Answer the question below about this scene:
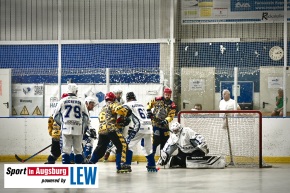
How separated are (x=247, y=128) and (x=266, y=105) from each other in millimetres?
2556

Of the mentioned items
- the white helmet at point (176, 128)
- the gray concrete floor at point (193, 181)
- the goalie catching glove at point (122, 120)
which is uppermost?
the goalie catching glove at point (122, 120)

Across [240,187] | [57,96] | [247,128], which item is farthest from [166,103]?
[240,187]

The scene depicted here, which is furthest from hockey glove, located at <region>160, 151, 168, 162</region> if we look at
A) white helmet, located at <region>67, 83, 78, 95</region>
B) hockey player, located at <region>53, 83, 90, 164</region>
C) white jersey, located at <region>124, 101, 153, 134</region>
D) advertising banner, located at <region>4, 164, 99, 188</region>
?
advertising banner, located at <region>4, 164, 99, 188</region>

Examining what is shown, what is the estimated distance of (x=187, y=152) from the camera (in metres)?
16.3

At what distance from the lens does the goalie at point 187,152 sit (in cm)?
1620

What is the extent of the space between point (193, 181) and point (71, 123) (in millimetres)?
2246

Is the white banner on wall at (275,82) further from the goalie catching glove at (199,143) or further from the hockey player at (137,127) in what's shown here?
the hockey player at (137,127)

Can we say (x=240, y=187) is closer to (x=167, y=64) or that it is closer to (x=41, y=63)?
(x=167, y=64)

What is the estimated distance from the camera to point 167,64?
2102 cm

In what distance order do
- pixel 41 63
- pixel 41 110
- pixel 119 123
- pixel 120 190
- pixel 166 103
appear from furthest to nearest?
pixel 41 63
pixel 41 110
pixel 166 103
pixel 119 123
pixel 120 190

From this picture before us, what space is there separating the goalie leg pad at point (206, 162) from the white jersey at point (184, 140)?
20cm

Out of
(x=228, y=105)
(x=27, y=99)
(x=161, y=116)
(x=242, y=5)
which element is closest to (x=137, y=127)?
(x=161, y=116)

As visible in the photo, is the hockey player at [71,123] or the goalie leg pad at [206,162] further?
the goalie leg pad at [206,162]

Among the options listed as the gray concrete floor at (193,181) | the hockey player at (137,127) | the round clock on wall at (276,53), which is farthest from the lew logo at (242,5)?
the hockey player at (137,127)
